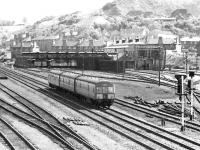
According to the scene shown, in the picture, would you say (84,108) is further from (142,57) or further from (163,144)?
(142,57)

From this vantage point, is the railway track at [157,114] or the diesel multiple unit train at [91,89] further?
the diesel multiple unit train at [91,89]

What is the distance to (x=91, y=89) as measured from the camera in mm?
39875

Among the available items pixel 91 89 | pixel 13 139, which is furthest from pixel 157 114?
pixel 13 139

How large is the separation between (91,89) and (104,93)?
1.52m

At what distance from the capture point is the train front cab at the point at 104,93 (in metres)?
39.0

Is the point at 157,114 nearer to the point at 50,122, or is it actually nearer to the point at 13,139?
the point at 50,122

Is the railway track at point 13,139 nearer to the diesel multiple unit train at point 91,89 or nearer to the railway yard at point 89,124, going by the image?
the railway yard at point 89,124

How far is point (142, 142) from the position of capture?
25109 mm

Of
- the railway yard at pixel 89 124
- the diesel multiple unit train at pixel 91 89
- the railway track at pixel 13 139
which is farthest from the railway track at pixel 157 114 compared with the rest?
the railway track at pixel 13 139

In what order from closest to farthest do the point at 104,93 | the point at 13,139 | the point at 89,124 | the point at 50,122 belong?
the point at 13,139, the point at 89,124, the point at 50,122, the point at 104,93

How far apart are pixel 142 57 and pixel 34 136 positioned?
87261 mm

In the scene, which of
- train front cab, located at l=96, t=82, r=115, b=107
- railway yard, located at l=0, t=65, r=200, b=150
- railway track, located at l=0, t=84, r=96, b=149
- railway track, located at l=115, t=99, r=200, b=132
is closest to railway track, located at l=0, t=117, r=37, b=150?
railway yard, located at l=0, t=65, r=200, b=150

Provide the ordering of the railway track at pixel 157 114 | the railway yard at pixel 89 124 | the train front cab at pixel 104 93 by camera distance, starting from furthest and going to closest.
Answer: the train front cab at pixel 104 93
the railway track at pixel 157 114
the railway yard at pixel 89 124

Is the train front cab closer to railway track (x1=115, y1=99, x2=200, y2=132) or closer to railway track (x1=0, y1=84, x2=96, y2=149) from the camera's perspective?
railway track (x1=115, y1=99, x2=200, y2=132)
